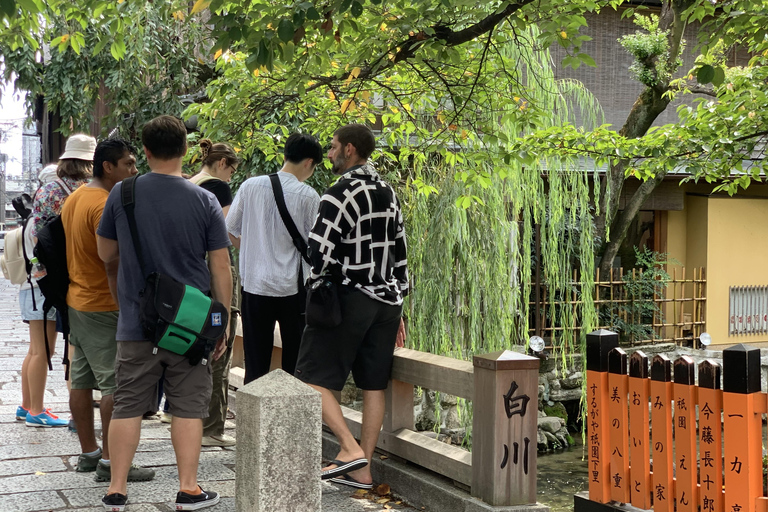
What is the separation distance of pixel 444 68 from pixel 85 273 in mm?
3283

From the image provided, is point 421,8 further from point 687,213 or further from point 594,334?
point 687,213

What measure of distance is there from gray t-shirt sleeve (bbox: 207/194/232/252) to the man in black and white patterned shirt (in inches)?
22.2

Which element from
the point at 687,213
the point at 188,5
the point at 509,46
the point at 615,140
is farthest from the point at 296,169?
the point at 687,213

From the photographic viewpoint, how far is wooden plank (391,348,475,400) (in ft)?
14.5

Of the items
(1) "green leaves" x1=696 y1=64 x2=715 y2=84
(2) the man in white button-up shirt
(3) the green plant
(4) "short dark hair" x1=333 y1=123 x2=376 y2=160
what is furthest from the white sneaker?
(3) the green plant

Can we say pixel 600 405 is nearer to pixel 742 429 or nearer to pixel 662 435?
pixel 662 435

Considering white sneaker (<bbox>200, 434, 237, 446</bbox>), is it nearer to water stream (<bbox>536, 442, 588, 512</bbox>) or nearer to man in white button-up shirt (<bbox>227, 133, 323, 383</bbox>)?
man in white button-up shirt (<bbox>227, 133, 323, 383</bbox>)

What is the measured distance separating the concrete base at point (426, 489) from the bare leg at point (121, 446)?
1585 mm

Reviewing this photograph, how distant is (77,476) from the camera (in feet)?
15.8

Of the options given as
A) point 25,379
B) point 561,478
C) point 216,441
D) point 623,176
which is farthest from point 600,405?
point 623,176

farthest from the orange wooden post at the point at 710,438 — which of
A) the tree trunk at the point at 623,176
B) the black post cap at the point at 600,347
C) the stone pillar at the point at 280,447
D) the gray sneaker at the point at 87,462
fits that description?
the tree trunk at the point at 623,176

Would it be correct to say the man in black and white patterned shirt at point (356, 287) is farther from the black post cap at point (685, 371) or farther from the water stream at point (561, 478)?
the water stream at point (561, 478)

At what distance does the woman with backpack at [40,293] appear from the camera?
529 centimetres

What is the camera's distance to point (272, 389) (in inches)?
124
